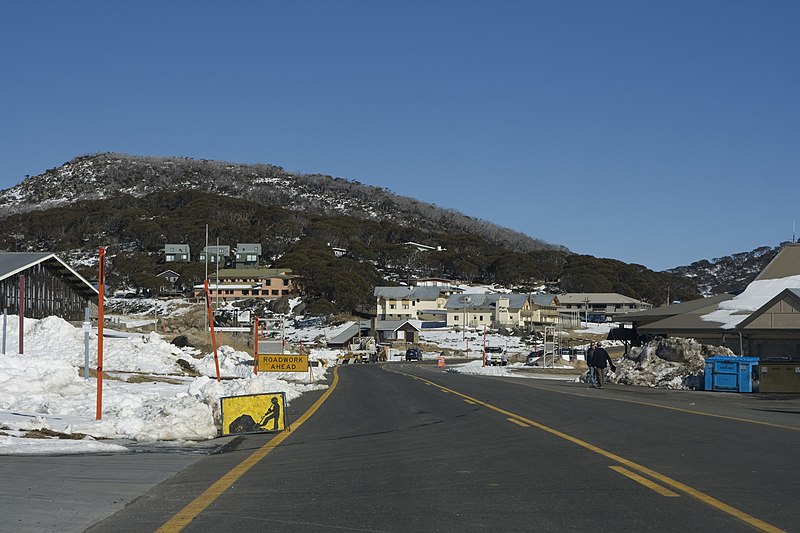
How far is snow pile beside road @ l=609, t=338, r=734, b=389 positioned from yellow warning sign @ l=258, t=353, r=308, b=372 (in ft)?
46.9

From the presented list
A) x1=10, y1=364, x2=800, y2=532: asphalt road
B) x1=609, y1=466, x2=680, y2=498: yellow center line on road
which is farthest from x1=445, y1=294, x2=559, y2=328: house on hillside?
x1=609, y1=466, x2=680, y2=498: yellow center line on road

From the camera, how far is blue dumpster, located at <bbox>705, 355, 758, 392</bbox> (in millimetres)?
31422

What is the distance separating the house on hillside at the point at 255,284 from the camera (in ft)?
559

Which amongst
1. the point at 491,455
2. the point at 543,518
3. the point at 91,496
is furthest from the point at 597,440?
the point at 91,496

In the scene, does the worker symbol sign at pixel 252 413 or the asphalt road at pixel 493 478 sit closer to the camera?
the asphalt road at pixel 493 478

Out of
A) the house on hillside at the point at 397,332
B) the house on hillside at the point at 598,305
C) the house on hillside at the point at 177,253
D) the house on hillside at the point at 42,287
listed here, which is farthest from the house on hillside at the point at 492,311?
the house on hillside at the point at 42,287

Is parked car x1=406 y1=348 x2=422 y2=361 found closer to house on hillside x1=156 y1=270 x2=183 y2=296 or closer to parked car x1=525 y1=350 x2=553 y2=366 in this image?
parked car x1=525 y1=350 x2=553 y2=366

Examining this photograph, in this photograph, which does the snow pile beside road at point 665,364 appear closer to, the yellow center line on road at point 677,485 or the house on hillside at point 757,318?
the house on hillside at point 757,318

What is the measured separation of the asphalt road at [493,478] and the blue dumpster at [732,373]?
14.0 metres

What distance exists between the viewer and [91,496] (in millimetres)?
8805

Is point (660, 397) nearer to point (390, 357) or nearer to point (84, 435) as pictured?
point (84, 435)

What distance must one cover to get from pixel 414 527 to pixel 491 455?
494 cm

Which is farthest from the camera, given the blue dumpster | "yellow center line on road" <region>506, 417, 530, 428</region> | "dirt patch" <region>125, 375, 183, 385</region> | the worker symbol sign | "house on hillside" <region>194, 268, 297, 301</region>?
"house on hillside" <region>194, 268, 297, 301</region>

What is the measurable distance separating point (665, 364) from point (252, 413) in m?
26.4
